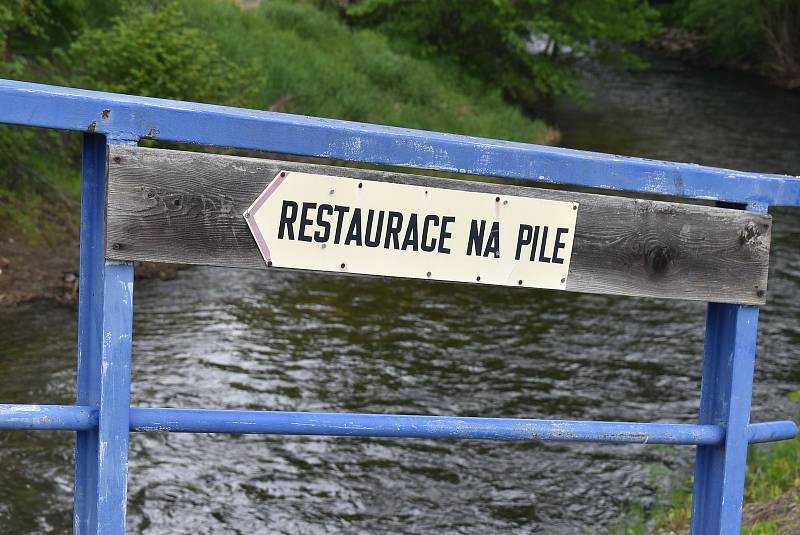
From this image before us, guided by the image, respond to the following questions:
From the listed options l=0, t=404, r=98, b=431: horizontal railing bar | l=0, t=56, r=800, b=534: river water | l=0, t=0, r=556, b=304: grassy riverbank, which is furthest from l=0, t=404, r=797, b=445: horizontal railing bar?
l=0, t=0, r=556, b=304: grassy riverbank

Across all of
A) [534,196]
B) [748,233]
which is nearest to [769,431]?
[748,233]

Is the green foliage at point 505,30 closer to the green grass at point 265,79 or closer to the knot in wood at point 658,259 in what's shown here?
the green grass at point 265,79

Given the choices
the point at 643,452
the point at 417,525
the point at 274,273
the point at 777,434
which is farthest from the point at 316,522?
the point at 274,273

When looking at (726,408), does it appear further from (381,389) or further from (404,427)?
(381,389)

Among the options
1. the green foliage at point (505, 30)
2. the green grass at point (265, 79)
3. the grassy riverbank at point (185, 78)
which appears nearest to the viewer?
the grassy riverbank at point (185, 78)

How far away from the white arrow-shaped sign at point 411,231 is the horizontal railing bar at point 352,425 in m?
0.37

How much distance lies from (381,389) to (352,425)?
652 centimetres

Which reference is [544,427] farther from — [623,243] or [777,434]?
[777,434]

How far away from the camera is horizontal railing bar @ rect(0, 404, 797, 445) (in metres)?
2.49

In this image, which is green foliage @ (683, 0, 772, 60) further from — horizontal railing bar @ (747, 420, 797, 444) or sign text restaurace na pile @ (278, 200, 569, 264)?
sign text restaurace na pile @ (278, 200, 569, 264)

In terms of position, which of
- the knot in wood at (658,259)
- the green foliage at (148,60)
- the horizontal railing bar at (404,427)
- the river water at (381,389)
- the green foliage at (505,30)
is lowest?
the river water at (381,389)

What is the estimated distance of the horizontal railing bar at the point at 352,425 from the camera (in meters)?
2.49

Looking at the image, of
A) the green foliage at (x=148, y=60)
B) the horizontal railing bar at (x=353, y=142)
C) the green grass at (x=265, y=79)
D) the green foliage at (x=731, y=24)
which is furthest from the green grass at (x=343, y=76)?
the green foliage at (x=731, y=24)

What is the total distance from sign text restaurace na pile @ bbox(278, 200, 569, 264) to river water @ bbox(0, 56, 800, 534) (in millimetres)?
4252
